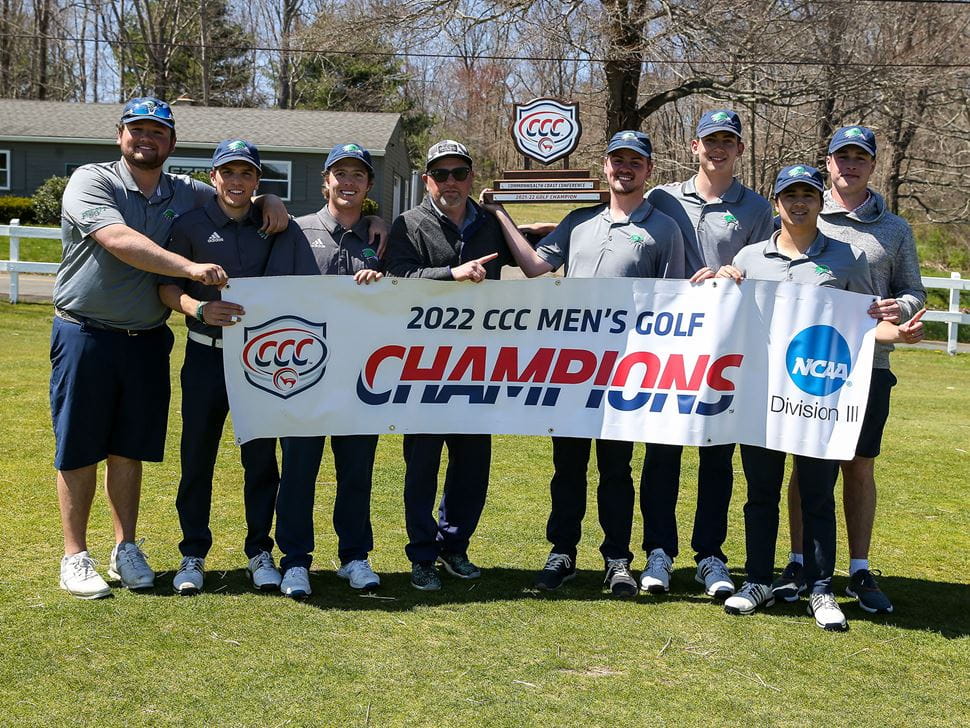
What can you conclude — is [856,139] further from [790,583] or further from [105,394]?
[105,394]

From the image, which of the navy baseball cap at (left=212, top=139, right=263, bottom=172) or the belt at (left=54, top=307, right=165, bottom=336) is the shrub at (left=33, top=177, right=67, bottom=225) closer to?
the belt at (left=54, top=307, right=165, bottom=336)

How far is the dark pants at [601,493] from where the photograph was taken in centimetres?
557

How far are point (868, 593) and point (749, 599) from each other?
2.13 ft

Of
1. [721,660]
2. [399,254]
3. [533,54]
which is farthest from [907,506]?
[533,54]

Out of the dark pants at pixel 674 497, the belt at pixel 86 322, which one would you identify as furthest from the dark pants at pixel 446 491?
the belt at pixel 86 322

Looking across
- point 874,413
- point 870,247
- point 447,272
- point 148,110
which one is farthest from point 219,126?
point 874,413

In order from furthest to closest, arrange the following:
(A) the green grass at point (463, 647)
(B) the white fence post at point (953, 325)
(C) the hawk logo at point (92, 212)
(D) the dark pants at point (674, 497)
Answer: (B) the white fence post at point (953, 325) → (D) the dark pants at point (674, 497) → (C) the hawk logo at point (92, 212) → (A) the green grass at point (463, 647)

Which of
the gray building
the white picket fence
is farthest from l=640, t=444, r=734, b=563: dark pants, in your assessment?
the gray building

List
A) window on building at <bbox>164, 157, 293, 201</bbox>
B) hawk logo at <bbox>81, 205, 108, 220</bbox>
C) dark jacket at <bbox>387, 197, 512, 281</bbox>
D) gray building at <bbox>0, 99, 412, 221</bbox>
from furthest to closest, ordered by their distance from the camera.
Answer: gray building at <bbox>0, 99, 412, 221</bbox>, window on building at <bbox>164, 157, 293, 201</bbox>, dark jacket at <bbox>387, 197, 512, 281</bbox>, hawk logo at <bbox>81, 205, 108, 220</bbox>

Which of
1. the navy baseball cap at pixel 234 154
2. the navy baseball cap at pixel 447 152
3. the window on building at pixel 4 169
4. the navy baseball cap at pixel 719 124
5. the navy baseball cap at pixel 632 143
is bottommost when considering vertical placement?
the navy baseball cap at pixel 234 154

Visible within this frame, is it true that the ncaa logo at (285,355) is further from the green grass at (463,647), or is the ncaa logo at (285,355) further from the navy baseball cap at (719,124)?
the navy baseball cap at (719,124)

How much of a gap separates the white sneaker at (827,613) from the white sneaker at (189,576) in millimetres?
2986

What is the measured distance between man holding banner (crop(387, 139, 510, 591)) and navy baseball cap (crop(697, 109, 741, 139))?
120 cm

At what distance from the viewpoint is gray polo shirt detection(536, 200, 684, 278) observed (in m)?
5.43
